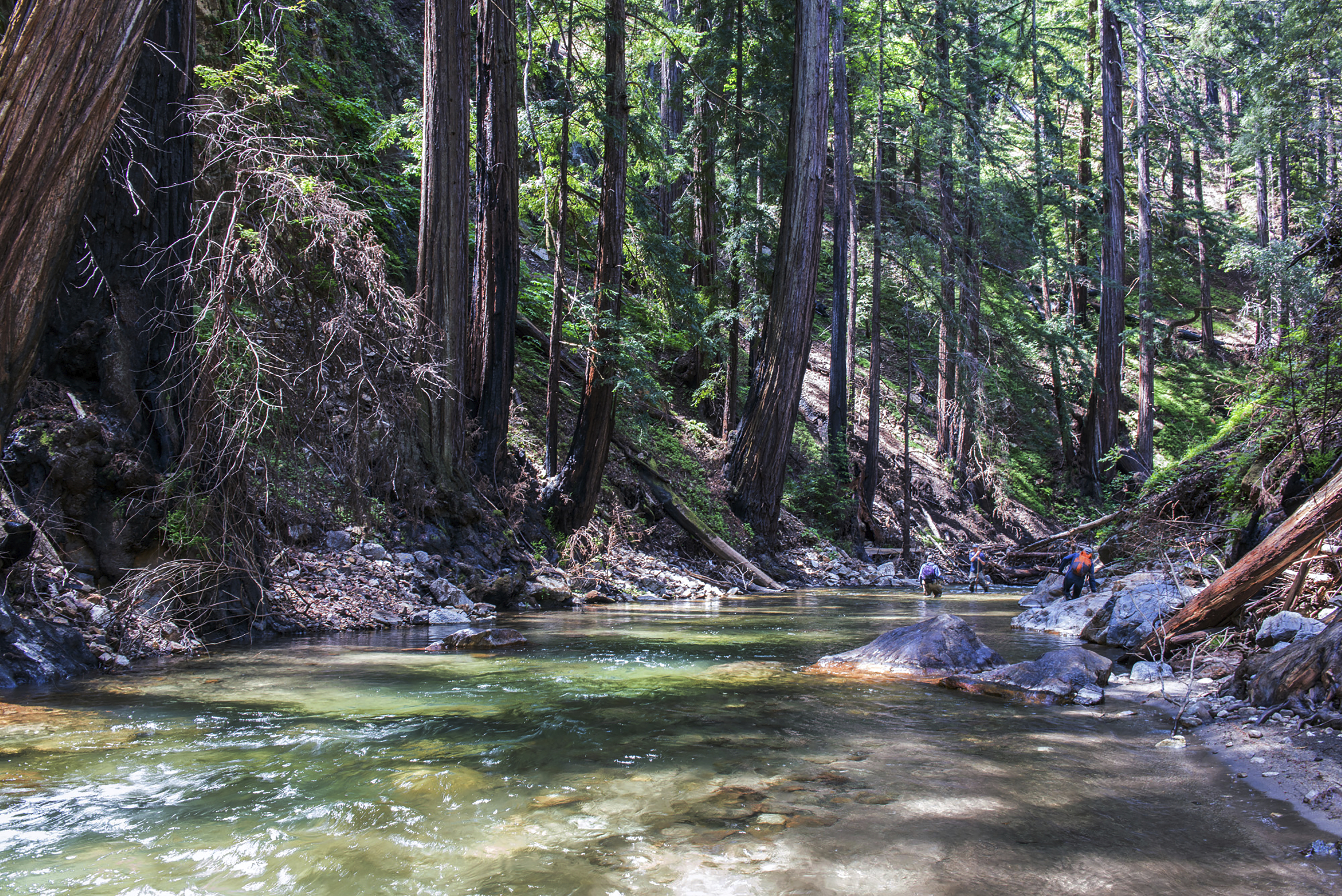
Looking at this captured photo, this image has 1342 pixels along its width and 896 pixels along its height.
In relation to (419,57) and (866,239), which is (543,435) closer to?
(419,57)

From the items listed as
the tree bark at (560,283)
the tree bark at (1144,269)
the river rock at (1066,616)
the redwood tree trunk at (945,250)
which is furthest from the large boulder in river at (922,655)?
the tree bark at (1144,269)

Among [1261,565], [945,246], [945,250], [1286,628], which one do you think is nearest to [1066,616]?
[1261,565]

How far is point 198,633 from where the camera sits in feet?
19.7

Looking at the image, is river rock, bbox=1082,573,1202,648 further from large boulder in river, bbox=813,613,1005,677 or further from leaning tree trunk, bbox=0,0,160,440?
leaning tree trunk, bbox=0,0,160,440

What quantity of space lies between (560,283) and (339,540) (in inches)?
183

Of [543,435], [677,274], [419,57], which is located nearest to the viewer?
[543,435]

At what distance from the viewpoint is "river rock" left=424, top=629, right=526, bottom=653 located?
618cm

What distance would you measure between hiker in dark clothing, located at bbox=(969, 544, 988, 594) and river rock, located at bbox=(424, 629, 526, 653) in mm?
11703

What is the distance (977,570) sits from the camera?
628 inches

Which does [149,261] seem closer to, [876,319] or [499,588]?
[499,588]

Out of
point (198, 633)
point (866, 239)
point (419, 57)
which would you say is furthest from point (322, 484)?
point (866, 239)

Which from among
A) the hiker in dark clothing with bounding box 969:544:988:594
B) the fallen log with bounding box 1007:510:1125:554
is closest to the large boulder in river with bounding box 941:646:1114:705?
the fallen log with bounding box 1007:510:1125:554

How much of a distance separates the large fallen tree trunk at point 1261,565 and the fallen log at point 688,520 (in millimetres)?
7271

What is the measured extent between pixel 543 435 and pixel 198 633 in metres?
6.88
